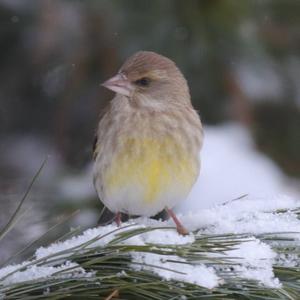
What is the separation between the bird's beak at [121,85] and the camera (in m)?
3.24

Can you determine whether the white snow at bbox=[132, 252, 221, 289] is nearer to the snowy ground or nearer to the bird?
the snowy ground

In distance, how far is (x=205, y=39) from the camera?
12.6 feet

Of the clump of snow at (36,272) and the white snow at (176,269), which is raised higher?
the clump of snow at (36,272)

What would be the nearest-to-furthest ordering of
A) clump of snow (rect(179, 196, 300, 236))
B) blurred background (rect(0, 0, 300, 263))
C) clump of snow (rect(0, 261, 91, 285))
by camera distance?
clump of snow (rect(0, 261, 91, 285)) < clump of snow (rect(179, 196, 300, 236)) < blurred background (rect(0, 0, 300, 263))

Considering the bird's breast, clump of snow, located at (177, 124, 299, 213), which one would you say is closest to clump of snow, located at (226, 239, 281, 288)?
the bird's breast

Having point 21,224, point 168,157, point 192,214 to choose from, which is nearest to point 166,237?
point 192,214

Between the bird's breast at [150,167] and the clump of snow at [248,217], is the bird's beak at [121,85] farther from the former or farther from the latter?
the clump of snow at [248,217]

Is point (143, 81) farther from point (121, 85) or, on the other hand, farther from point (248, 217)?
point (248, 217)

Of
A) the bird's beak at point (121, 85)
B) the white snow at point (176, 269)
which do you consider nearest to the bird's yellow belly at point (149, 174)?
the bird's beak at point (121, 85)

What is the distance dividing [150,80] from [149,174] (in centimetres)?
39

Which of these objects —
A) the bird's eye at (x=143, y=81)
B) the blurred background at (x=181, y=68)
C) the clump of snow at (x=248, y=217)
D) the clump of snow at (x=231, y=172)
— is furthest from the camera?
the clump of snow at (x=231, y=172)

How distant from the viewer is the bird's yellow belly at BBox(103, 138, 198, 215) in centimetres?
329

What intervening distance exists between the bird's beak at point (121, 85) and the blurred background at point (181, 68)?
0.43 metres

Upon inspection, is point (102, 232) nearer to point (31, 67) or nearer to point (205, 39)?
point (205, 39)
